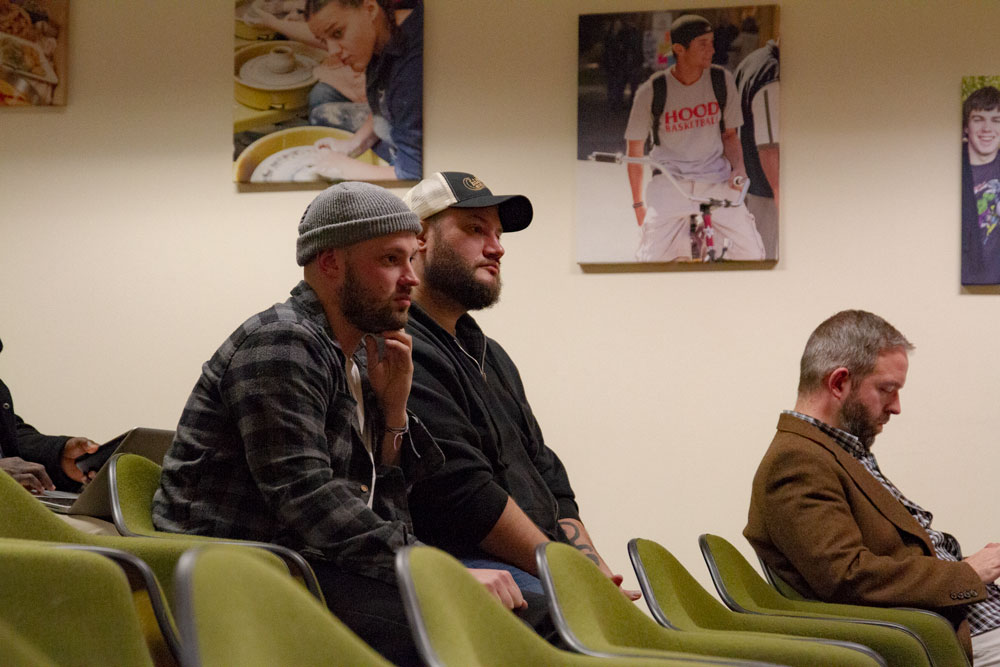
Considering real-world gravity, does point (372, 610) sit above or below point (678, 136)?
below

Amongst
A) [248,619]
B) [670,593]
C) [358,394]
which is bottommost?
[670,593]

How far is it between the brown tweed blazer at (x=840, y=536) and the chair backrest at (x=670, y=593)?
1.28 feet

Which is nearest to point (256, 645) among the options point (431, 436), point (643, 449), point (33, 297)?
point (431, 436)

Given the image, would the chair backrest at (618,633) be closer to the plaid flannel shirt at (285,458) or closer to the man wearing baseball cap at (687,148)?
the plaid flannel shirt at (285,458)

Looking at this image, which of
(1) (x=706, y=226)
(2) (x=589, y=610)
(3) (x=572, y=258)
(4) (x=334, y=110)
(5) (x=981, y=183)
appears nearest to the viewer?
(2) (x=589, y=610)

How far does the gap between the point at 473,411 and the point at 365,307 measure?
1.73 feet

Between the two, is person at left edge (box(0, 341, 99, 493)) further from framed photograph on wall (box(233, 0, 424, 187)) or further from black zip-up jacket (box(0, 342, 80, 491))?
framed photograph on wall (box(233, 0, 424, 187))

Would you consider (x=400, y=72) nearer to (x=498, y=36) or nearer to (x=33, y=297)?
(x=498, y=36)

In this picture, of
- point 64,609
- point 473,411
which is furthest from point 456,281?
point 64,609

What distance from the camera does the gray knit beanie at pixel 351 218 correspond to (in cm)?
222

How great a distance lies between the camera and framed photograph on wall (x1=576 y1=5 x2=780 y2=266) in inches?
172

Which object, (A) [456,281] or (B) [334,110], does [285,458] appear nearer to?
(A) [456,281]

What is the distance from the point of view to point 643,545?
7.76 ft

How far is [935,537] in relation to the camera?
10.4ft
